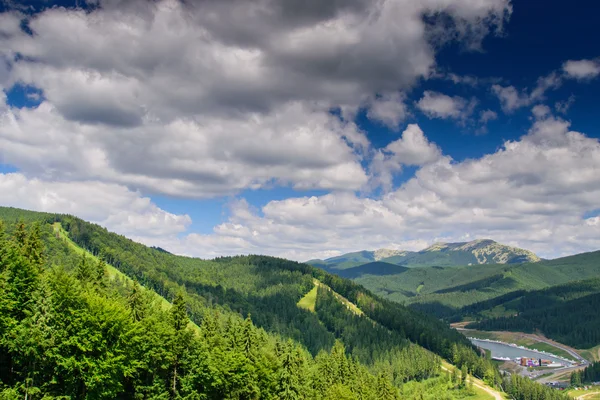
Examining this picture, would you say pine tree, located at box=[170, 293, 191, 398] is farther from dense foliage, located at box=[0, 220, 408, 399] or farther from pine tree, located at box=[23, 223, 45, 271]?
pine tree, located at box=[23, 223, 45, 271]

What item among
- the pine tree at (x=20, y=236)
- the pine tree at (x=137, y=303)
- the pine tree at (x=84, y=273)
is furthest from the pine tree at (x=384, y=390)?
the pine tree at (x=20, y=236)

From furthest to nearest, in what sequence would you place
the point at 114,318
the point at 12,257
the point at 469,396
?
the point at 469,396 < the point at 12,257 < the point at 114,318

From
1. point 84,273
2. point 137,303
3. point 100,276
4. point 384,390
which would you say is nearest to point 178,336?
point 137,303

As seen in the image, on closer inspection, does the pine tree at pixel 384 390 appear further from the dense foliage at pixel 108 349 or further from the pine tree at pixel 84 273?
the pine tree at pixel 84 273

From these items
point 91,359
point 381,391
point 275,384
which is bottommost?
point 381,391

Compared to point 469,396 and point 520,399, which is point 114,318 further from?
point 520,399

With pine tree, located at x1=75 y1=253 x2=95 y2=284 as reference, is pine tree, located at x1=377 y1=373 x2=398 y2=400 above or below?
below

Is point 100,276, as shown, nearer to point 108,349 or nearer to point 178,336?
point 178,336

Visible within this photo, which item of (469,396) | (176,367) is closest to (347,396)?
(176,367)

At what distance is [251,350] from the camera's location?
231ft

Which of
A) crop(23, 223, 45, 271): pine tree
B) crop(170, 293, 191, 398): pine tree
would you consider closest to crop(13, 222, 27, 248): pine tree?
crop(23, 223, 45, 271): pine tree

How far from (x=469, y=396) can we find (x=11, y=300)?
19449cm

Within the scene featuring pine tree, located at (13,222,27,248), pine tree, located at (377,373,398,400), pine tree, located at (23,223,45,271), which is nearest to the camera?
pine tree, located at (23,223,45,271)

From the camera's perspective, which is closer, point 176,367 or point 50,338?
point 50,338
